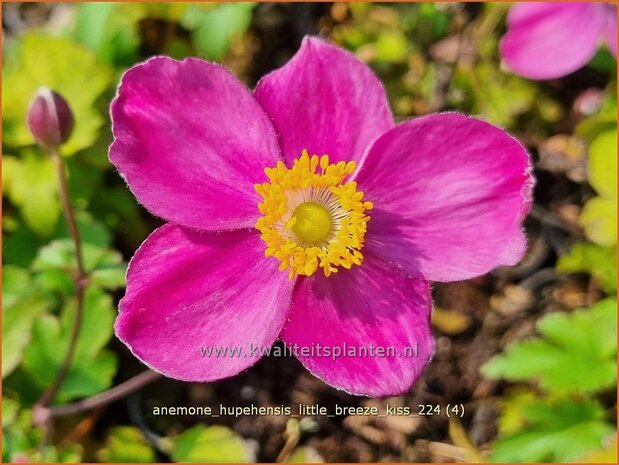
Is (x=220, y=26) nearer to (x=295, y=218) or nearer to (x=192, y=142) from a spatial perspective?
(x=192, y=142)

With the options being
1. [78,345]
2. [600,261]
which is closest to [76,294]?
[78,345]

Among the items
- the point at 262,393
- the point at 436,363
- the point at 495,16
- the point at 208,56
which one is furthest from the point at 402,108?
the point at 262,393

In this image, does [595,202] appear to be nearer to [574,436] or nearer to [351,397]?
[574,436]

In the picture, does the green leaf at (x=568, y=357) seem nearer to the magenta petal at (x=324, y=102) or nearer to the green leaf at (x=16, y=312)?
Answer: the magenta petal at (x=324, y=102)

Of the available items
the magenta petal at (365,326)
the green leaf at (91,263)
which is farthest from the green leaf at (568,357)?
the green leaf at (91,263)

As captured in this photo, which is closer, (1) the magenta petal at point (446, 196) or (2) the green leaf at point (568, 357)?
(1) the magenta petal at point (446, 196)

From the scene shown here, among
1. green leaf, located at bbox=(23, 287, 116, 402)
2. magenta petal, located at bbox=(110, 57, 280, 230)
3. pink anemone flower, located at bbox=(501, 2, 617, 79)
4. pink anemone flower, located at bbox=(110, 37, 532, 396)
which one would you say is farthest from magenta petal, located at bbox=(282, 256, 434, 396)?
pink anemone flower, located at bbox=(501, 2, 617, 79)

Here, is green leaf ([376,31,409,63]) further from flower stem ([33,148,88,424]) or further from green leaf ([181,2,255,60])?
flower stem ([33,148,88,424])
